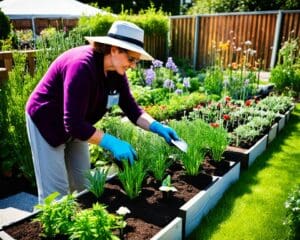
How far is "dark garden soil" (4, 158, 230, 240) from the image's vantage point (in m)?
2.24

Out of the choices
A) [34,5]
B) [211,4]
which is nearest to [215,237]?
[34,5]

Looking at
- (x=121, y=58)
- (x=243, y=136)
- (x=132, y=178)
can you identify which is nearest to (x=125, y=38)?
(x=121, y=58)

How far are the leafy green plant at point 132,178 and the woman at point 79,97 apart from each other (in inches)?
9.2

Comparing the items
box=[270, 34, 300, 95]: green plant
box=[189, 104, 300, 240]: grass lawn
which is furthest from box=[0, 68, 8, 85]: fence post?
box=[270, 34, 300, 95]: green plant

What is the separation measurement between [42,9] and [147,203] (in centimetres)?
1074

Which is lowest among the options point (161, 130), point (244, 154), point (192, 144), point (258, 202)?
point (258, 202)

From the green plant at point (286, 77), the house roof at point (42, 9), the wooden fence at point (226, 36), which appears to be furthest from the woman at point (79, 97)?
the house roof at point (42, 9)

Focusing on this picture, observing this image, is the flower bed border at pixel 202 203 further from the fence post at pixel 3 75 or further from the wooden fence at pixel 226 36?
the wooden fence at pixel 226 36

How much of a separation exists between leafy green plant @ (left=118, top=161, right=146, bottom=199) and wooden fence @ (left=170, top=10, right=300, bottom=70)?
858 centimetres

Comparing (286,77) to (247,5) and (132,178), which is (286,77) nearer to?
(132,178)

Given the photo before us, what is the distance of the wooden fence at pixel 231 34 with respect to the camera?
11.0 m

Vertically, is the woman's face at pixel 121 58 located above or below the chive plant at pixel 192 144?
above

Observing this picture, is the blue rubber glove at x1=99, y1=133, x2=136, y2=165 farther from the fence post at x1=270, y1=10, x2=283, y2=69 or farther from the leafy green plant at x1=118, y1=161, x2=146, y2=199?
the fence post at x1=270, y1=10, x2=283, y2=69

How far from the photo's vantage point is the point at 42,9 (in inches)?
456
